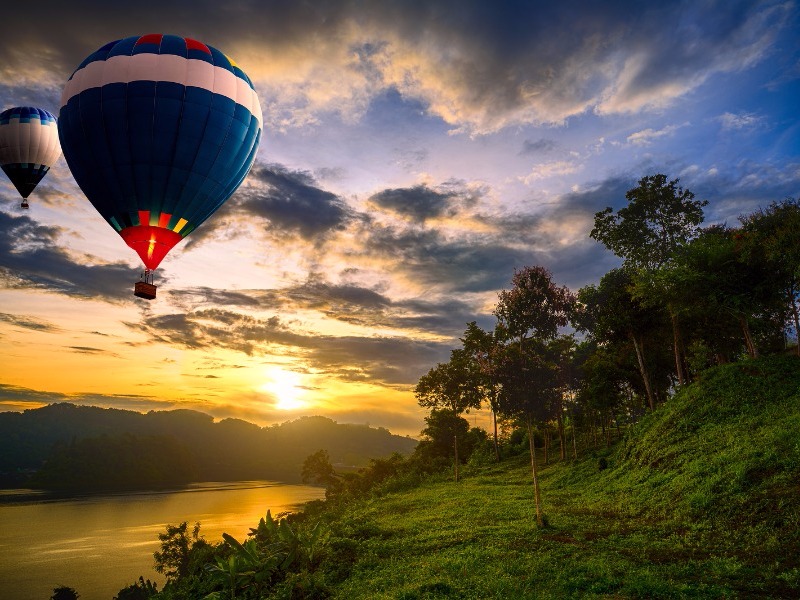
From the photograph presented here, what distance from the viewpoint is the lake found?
61438mm

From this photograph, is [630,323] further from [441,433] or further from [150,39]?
[150,39]

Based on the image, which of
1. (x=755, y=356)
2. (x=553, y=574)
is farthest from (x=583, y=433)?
(x=553, y=574)

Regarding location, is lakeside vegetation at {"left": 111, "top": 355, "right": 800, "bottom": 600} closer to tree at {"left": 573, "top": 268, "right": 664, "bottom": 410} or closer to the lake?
tree at {"left": 573, "top": 268, "right": 664, "bottom": 410}

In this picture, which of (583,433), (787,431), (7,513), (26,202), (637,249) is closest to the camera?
(787,431)

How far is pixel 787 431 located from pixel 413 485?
37.0 metres

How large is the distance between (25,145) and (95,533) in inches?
3413

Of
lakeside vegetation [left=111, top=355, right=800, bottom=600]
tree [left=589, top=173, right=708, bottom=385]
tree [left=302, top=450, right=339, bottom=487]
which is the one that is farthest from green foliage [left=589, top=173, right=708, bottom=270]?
tree [left=302, top=450, right=339, bottom=487]

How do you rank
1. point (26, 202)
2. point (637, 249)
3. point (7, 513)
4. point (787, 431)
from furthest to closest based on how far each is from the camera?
point (7, 513), point (637, 249), point (26, 202), point (787, 431)

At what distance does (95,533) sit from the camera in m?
95.1

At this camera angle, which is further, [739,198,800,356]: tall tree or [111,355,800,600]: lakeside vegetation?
[739,198,800,356]: tall tree

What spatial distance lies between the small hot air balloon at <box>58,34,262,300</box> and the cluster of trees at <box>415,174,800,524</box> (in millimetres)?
18769

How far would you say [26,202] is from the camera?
44.5 metres

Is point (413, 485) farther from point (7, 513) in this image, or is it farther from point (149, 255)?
point (7, 513)

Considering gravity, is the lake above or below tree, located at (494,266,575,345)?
below
